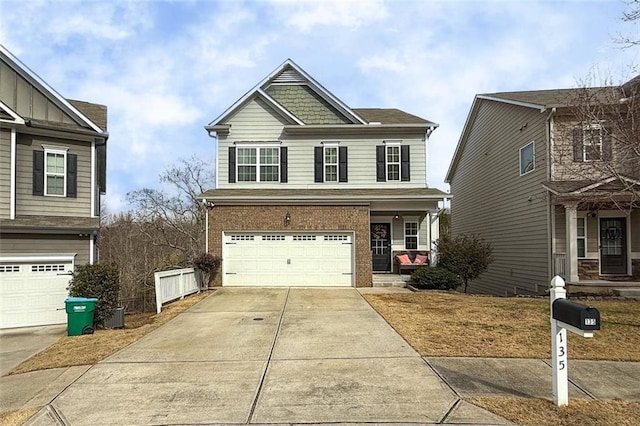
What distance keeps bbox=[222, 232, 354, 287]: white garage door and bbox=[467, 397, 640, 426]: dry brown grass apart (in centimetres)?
1178

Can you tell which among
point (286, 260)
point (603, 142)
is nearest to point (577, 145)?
point (603, 142)

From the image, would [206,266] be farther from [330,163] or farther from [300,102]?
[300,102]

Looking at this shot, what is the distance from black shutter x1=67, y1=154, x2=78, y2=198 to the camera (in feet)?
48.0

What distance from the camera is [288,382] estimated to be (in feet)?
19.8

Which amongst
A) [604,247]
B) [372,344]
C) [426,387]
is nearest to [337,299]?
[372,344]

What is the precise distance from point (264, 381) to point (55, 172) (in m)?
11.8

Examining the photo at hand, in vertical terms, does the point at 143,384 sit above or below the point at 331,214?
below

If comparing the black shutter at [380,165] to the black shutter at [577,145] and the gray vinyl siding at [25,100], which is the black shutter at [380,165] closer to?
the black shutter at [577,145]

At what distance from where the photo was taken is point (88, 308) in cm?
1079

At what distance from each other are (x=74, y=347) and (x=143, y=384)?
3499 mm

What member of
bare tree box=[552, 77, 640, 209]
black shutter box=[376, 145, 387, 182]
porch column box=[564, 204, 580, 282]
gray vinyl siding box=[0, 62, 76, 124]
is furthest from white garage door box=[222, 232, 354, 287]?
bare tree box=[552, 77, 640, 209]

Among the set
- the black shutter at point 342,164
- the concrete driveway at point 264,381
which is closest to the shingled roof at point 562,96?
the black shutter at point 342,164

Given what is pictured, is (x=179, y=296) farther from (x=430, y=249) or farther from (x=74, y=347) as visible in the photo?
(x=430, y=249)

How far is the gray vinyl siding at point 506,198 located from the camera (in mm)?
16297
